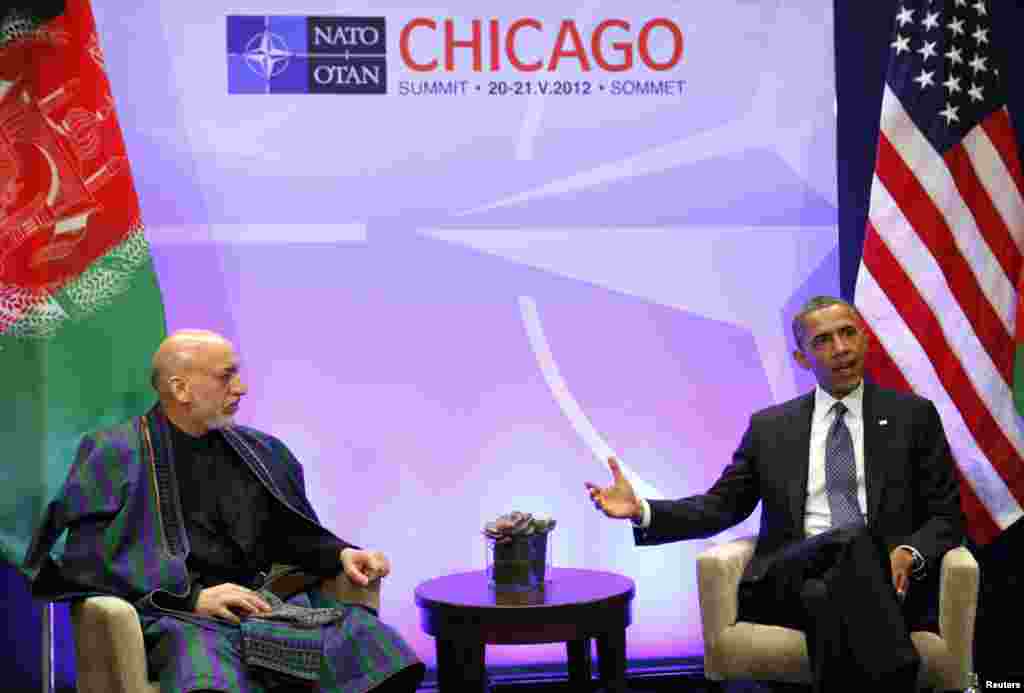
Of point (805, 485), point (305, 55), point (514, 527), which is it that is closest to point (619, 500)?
point (514, 527)

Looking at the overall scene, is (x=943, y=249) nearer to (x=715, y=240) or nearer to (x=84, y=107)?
(x=715, y=240)

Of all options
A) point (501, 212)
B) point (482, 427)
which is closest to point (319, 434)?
point (482, 427)

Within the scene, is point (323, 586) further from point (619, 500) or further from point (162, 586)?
point (619, 500)

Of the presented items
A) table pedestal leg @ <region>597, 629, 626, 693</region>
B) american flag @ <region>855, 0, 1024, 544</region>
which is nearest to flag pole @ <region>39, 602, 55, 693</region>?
table pedestal leg @ <region>597, 629, 626, 693</region>

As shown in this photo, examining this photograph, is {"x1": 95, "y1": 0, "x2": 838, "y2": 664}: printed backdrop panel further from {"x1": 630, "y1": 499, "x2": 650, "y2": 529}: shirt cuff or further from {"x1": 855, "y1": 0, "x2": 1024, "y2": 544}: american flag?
{"x1": 630, "y1": 499, "x2": 650, "y2": 529}: shirt cuff

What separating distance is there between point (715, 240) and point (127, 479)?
2607 mm

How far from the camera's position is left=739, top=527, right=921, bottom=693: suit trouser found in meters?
3.86

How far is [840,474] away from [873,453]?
0.46ft

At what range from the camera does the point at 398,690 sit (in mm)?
4035

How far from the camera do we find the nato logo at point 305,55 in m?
5.18

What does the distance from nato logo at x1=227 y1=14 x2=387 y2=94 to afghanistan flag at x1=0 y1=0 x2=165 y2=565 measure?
705 millimetres

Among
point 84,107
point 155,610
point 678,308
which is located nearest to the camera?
point 155,610

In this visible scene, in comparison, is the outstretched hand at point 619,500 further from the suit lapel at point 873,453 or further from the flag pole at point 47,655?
the flag pole at point 47,655

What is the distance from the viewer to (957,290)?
5027 millimetres
